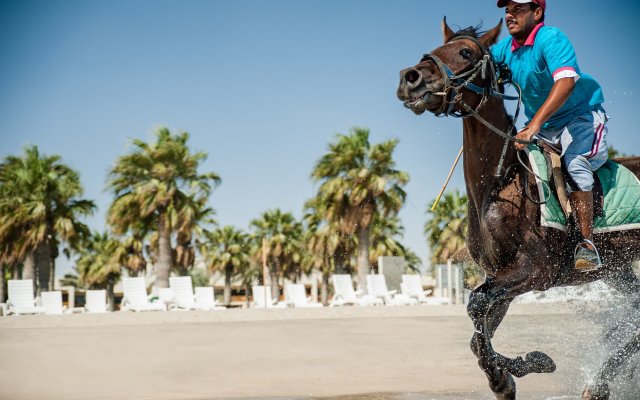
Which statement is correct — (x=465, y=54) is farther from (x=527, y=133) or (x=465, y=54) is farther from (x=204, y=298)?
(x=204, y=298)

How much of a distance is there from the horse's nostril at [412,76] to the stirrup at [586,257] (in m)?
1.65


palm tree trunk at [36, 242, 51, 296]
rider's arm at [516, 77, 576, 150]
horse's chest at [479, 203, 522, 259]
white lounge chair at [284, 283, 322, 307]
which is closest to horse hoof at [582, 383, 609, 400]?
horse's chest at [479, 203, 522, 259]

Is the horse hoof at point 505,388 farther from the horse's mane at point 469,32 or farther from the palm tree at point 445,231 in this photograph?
the palm tree at point 445,231

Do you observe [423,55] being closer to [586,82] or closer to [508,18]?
[508,18]

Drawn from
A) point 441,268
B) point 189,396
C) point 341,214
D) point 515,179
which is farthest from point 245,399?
point 341,214

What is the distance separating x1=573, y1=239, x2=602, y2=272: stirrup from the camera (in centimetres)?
509

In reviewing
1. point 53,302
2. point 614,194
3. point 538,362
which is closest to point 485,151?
point 614,194

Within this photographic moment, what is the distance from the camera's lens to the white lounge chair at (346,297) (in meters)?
29.7

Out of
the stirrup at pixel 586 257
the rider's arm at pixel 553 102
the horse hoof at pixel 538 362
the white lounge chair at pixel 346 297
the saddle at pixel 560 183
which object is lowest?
the white lounge chair at pixel 346 297

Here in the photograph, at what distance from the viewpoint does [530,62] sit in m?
5.27

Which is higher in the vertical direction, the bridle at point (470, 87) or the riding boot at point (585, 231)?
the bridle at point (470, 87)

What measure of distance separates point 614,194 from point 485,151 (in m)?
1.06

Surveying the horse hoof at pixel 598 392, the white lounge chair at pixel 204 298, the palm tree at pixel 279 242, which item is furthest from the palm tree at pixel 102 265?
the horse hoof at pixel 598 392

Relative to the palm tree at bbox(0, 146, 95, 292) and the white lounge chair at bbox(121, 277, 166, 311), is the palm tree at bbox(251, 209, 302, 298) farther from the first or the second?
the white lounge chair at bbox(121, 277, 166, 311)
